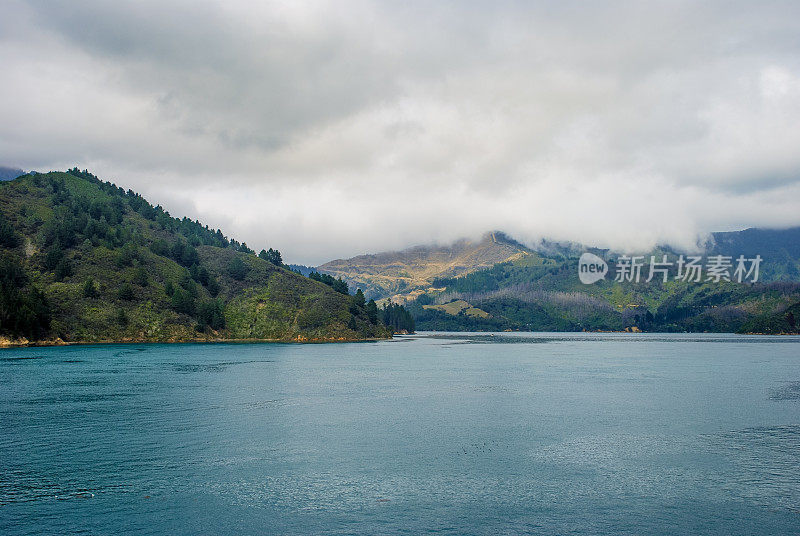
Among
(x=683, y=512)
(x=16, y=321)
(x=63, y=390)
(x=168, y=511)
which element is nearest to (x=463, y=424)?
(x=683, y=512)

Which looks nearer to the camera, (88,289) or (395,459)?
(395,459)

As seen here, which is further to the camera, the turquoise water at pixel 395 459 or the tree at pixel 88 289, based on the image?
the tree at pixel 88 289

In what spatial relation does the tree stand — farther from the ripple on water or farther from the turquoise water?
the ripple on water

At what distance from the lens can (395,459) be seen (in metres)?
43.6

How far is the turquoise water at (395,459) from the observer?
100ft

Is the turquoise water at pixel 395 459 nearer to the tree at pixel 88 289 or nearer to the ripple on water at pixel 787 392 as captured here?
the ripple on water at pixel 787 392

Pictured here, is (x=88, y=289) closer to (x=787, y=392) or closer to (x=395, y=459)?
(x=395, y=459)

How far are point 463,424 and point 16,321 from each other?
539ft

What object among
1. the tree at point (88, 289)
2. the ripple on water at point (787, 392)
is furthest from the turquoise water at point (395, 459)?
the tree at point (88, 289)

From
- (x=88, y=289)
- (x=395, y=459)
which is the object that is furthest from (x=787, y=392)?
(x=88, y=289)

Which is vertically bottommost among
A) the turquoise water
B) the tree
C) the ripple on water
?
the ripple on water

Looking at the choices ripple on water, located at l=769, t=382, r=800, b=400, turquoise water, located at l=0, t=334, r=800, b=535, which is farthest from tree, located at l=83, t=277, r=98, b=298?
ripple on water, located at l=769, t=382, r=800, b=400

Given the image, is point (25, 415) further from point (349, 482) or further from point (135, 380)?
point (349, 482)

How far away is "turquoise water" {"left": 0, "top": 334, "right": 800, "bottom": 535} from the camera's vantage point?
3062 cm
